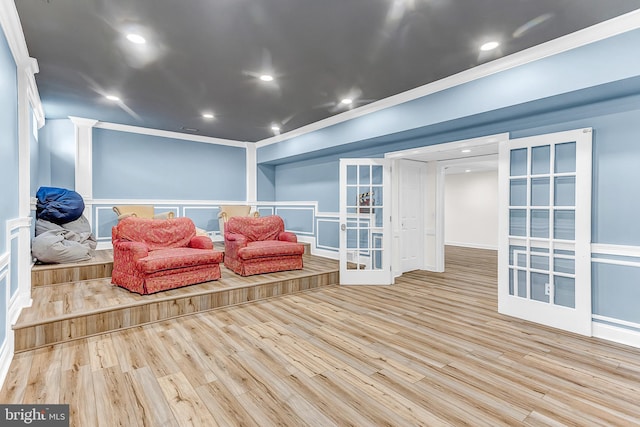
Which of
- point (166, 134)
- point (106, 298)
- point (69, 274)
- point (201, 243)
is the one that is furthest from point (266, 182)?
point (106, 298)

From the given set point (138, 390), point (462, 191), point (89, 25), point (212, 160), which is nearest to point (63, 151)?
point (212, 160)

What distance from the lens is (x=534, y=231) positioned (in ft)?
11.1

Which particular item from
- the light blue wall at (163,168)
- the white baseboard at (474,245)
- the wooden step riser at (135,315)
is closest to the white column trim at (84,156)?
the light blue wall at (163,168)

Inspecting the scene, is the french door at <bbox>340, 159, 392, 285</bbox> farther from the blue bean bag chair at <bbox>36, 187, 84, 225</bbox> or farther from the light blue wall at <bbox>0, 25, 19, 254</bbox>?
the blue bean bag chair at <bbox>36, 187, 84, 225</bbox>

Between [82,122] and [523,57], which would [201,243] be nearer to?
[82,122]

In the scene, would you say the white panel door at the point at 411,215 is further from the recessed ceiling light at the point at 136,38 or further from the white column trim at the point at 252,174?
the recessed ceiling light at the point at 136,38

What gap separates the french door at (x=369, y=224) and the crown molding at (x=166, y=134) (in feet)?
10.8

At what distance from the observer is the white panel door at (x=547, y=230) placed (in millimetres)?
2992

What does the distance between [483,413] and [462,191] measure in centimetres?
852

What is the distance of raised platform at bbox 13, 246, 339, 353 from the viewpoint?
2.77 m

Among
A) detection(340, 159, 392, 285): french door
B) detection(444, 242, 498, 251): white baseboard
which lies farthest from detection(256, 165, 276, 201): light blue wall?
detection(444, 242, 498, 251): white baseboard

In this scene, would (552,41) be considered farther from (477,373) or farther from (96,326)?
(96,326)

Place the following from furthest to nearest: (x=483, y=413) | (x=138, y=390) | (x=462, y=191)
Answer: (x=462, y=191) → (x=138, y=390) → (x=483, y=413)

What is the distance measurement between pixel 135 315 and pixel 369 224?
133 inches
